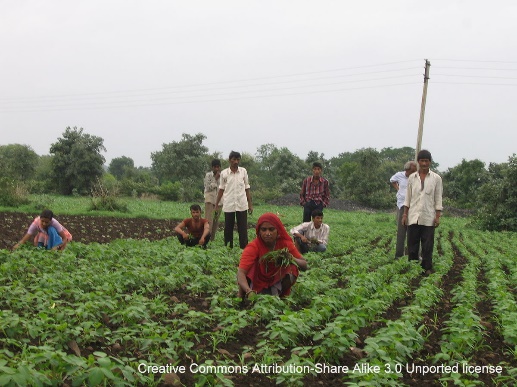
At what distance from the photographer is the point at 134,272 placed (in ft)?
23.2

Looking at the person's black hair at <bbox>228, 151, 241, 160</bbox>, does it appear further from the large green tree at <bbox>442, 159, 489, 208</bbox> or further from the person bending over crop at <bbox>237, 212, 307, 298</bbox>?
the large green tree at <bbox>442, 159, 489, 208</bbox>

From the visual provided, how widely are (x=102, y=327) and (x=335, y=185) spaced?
49.9 m

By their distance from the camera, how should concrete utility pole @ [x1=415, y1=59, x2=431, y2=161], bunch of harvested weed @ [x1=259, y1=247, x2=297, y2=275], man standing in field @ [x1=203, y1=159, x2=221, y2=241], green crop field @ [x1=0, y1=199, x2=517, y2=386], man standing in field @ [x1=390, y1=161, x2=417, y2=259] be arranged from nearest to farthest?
green crop field @ [x1=0, y1=199, x2=517, y2=386] < bunch of harvested weed @ [x1=259, y1=247, x2=297, y2=275] < man standing in field @ [x1=390, y1=161, x2=417, y2=259] < man standing in field @ [x1=203, y1=159, x2=221, y2=241] < concrete utility pole @ [x1=415, y1=59, x2=431, y2=161]

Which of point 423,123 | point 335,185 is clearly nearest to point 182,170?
point 335,185

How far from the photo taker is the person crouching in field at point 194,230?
10.5 meters

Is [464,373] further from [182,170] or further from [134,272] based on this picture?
[182,170]

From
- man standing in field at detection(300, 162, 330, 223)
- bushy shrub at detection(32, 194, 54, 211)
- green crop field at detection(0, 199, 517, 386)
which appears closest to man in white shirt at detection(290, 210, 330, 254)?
man standing in field at detection(300, 162, 330, 223)

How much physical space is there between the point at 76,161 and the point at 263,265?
3695 cm

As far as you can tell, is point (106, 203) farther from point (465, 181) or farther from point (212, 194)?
point (465, 181)

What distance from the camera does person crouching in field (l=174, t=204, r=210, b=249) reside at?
10508 mm

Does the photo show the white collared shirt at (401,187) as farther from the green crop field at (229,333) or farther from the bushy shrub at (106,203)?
the bushy shrub at (106,203)

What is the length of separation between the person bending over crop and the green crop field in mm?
255

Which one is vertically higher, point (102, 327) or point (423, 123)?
point (423, 123)

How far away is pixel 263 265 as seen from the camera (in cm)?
660
